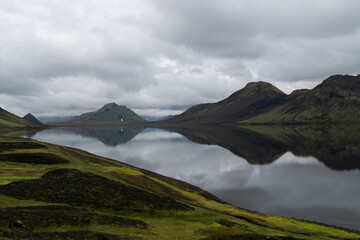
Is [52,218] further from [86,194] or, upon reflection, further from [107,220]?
[86,194]

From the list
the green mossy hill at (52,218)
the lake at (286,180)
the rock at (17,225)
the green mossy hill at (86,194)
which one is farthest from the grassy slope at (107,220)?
the lake at (286,180)

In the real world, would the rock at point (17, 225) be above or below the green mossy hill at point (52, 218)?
above

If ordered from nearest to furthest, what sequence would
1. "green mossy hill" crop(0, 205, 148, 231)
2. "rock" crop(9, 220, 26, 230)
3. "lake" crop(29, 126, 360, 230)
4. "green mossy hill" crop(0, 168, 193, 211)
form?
"rock" crop(9, 220, 26, 230)
"green mossy hill" crop(0, 205, 148, 231)
"green mossy hill" crop(0, 168, 193, 211)
"lake" crop(29, 126, 360, 230)

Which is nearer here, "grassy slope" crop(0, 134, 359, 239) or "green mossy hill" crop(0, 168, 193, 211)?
"grassy slope" crop(0, 134, 359, 239)

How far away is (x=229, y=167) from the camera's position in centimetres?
10431

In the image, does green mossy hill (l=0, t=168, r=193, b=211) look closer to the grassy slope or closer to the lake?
the grassy slope

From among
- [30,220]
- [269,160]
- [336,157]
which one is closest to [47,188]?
[30,220]

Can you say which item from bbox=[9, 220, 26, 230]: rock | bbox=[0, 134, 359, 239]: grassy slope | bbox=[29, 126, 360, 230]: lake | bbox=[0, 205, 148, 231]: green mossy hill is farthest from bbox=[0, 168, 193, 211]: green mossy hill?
bbox=[29, 126, 360, 230]: lake

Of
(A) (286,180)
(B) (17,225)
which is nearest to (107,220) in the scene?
(B) (17,225)

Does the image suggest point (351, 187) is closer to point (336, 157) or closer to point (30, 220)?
point (336, 157)

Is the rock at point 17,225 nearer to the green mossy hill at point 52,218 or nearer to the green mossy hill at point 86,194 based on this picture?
the green mossy hill at point 52,218

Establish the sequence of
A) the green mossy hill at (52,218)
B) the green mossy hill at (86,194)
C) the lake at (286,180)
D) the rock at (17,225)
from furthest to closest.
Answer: the lake at (286,180)
the green mossy hill at (86,194)
the green mossy hill at (52,218)
the rock at (17,225)

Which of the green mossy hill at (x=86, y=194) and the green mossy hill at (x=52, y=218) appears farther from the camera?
the green mossy hill at (x=86, y=194)

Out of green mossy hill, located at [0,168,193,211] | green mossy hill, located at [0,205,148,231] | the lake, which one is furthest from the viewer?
the lake
